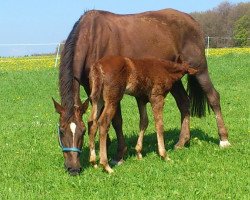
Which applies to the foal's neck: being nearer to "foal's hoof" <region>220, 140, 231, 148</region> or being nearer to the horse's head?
"foal's hoof" <region>220, 140, 231, 148</region>

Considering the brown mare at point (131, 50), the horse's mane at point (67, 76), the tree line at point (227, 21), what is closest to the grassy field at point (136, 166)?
the brown mare at point (131, 50)

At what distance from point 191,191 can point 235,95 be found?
31.2 feet

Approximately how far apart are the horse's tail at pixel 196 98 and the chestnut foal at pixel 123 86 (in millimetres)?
1507

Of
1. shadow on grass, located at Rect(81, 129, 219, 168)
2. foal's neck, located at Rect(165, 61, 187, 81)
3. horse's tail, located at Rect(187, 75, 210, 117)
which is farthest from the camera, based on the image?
horse's tail, located at Rect(187, 75, 210, 117)

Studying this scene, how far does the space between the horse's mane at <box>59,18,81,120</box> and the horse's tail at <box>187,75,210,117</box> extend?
9.41 feet

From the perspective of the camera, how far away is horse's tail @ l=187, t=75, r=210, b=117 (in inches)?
351

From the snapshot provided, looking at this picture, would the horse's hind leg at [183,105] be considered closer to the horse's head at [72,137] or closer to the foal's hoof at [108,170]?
the foal's hoof at [108,170]

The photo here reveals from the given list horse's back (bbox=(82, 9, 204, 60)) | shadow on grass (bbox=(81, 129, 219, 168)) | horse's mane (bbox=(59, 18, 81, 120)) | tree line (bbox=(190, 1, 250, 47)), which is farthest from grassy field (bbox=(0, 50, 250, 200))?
tree line (bbox=(190, 1, 250, 47))

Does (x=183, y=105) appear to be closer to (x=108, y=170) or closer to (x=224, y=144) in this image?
(x=224, y=144)

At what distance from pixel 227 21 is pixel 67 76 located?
228ft

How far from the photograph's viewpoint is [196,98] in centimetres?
909

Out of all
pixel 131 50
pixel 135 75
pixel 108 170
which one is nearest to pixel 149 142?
pixel 131 50

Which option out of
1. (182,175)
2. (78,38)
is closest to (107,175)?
(182,175)

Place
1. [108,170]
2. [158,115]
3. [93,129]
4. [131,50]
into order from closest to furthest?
[108,170], [93,129], [158,115], [131,50]
